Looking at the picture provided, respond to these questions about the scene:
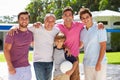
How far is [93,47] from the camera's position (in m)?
6.92

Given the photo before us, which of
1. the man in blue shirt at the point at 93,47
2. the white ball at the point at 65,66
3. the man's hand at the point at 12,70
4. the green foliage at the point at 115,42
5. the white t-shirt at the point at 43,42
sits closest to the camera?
the man's hand at the point at 12,70

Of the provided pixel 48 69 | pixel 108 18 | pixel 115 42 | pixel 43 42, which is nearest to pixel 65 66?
pixel 48 69

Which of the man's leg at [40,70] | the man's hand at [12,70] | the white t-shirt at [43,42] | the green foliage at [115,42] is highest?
the white t-shirt at [43,42]

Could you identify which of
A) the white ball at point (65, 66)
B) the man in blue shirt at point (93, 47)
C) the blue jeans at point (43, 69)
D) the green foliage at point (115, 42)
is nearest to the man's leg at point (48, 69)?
the blue jeans at point (43, 69)

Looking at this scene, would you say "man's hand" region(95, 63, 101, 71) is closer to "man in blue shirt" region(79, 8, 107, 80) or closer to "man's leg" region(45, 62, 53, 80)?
"man in blue shirt" region(79, 8, 107, 80)

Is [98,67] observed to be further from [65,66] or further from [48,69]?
[48,69]

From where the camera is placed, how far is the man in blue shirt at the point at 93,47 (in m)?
6.86

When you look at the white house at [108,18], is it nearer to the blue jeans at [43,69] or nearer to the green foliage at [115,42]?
the green foliage at [115,42]

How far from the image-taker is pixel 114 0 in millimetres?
46375

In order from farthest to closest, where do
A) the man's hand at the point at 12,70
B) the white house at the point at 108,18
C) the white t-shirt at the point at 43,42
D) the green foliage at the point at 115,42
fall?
the white house at the point at 108,18 < the green foliage at the point at 115,42 < the white t-shirt at the point at 43,42 < the man's hand at the point at 12,70

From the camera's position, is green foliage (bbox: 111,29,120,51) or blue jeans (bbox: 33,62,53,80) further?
green foliage (bbox: 111,29,120,51)

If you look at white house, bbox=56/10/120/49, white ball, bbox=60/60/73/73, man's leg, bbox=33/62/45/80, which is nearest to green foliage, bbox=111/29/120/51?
white house, bbox=56/10/120/49

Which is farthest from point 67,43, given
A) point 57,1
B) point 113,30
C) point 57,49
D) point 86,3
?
point 57,1

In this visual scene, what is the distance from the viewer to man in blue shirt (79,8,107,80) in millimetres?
6855
